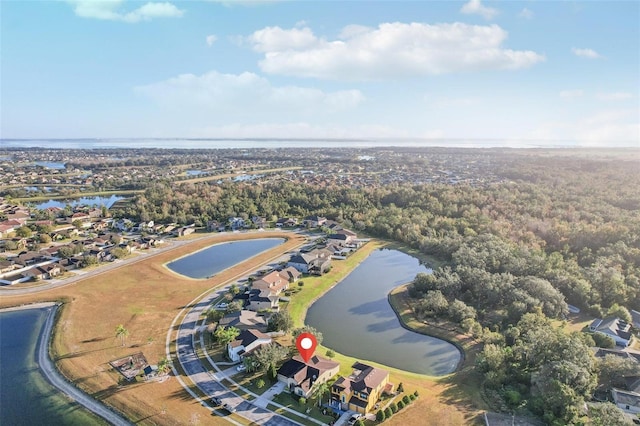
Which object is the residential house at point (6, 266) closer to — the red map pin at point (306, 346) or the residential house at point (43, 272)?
the residential house at point (43, 272)

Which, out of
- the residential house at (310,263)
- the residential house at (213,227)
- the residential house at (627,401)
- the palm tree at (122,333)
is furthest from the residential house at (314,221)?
the residential house at (627,401)

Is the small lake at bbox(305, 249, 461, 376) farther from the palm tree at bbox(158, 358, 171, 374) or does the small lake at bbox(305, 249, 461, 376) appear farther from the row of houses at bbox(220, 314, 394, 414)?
the palm tree at bbox(158, 358, 171, 374)

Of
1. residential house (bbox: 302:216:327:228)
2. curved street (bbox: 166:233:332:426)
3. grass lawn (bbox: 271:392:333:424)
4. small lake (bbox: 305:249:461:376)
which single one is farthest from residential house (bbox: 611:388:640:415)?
residential house (bbox: 302:216:327:228)

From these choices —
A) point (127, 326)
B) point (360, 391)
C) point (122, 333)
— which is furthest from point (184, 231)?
point (360, 391)

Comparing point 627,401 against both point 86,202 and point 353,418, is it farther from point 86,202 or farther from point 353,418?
point 86,202

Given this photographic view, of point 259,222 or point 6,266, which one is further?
point 259,222
